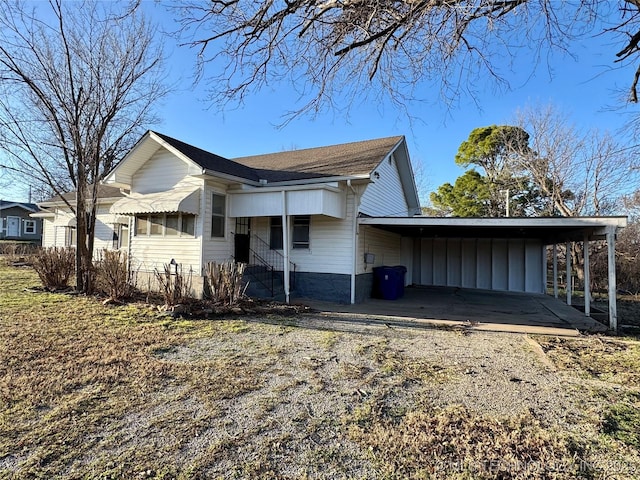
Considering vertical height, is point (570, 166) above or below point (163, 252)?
above

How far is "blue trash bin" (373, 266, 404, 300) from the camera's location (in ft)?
38.5

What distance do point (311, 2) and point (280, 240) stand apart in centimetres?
768

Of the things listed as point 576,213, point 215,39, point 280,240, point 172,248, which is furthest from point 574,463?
point 576,213

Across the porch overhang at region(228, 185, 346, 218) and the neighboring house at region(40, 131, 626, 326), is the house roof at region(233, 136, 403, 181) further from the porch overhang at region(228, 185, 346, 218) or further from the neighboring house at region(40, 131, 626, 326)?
the porch overhang at region(228, 185, 346, 218)

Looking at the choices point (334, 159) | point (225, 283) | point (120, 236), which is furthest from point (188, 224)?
point (120, 236)

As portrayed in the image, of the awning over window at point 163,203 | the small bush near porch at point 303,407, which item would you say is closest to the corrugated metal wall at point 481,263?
the small bush near porch at point 303,407

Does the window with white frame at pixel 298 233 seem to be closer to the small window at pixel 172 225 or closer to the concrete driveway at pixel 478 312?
the concrete driveway at pixel 478 312

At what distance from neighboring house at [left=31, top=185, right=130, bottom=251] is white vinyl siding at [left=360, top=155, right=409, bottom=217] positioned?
10.5 metres

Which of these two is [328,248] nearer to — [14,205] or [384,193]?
[384,193]

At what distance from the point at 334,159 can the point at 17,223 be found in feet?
128

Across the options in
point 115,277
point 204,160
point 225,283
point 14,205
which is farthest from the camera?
point 14,205

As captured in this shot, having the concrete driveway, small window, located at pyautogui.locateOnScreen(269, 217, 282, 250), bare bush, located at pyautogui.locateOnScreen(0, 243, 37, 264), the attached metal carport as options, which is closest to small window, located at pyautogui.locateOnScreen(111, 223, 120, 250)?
bare bush, located at pyautogui.locateOnScreen(0, 243, 37, 264)

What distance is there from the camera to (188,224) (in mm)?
10633

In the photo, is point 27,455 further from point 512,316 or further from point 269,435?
point 512,316
